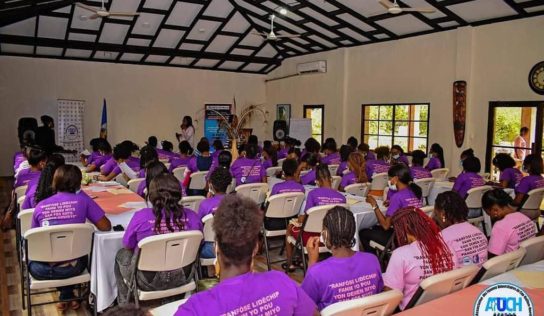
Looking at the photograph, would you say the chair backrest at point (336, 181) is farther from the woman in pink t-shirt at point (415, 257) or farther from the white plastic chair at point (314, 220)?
the woman in pink t-shirt at point (415, 257)

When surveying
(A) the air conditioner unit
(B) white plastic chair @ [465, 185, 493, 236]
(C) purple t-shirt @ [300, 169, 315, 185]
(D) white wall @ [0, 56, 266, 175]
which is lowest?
(B) white plastic chair @ [465, 185, 493, 236]

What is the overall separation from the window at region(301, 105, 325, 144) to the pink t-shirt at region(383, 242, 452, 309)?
34.8 ft

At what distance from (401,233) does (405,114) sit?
852 cm

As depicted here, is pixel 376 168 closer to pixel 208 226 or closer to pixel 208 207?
pixel 208 207

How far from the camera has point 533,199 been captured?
531 cm

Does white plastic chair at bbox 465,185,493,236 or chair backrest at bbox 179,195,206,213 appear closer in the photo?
chair backrest at bbox 179,195,206,213

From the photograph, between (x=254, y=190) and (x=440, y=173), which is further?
(x=440, y=173)

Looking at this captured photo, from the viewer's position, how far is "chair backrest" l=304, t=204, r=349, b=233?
4.06 m

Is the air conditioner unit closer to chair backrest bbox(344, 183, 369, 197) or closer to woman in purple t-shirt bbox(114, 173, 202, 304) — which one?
chair backrest bbox(344, 183, 369, 197)

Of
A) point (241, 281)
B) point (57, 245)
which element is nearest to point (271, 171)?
point (57, 245)

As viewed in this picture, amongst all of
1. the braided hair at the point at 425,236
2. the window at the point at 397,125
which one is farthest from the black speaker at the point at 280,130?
the braided hair at the point at 425,236

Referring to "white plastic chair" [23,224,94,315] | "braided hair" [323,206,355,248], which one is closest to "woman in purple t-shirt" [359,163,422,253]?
"braided hair" [323,206,355,248]

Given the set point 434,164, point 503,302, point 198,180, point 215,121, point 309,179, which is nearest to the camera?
point 503,302

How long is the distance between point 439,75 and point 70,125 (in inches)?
374
